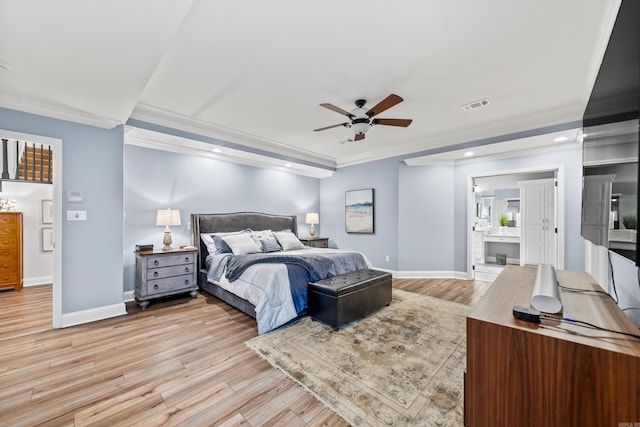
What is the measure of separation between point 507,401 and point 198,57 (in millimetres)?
3194

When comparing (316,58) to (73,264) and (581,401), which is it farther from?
(73,264)

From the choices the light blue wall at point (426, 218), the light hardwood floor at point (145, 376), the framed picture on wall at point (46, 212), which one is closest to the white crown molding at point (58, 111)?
the light hardwood floor at point (145, 376)

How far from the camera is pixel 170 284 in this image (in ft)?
12.6

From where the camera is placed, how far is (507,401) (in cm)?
103

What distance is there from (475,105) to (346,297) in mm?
2967

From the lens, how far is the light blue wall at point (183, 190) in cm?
410

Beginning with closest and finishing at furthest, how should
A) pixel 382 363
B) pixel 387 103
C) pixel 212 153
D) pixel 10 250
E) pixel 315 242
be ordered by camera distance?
1. pixel 382 363
2. pixel 387 103
3. pixel 10 250
4. pixel 212 153
5. pixel 315 242

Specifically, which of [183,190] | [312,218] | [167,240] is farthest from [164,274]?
[312,218]

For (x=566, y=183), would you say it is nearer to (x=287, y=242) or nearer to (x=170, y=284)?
(x=287, y=242)

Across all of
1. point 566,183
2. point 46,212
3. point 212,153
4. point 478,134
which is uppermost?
point 478,134

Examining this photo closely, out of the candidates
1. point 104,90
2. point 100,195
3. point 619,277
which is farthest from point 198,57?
point 619,277

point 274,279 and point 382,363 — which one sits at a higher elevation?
point 274,279

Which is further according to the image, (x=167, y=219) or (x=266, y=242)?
(x=266, y=242)

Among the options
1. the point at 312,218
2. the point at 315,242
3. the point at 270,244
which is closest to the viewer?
the point at 270,244
